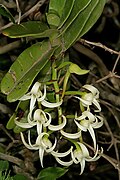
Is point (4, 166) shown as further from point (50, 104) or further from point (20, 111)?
point (50, 104)

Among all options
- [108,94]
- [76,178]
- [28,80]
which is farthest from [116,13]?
[28,80]

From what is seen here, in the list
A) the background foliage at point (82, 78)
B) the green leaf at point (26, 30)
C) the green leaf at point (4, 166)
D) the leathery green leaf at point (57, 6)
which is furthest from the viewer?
the background foliage at point (82, 78)

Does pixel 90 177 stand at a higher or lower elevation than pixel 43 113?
lower

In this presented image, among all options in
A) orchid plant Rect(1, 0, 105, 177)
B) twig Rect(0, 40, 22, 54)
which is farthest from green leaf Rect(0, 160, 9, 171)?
twig Rect(0, 40, 22, 54)

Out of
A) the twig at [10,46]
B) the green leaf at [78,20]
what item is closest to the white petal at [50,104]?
the green leaf at [78,20]

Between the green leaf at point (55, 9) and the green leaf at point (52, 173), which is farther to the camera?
the green leaf at point (52, 173)

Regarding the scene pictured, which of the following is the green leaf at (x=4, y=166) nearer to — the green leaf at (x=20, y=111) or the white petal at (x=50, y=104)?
the green leaf at (x=20, y=111)

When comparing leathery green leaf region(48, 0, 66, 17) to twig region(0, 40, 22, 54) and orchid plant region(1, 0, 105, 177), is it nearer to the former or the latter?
orchid plant region(1, 0, 105, 177)

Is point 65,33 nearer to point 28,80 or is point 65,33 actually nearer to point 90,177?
point 28,80
